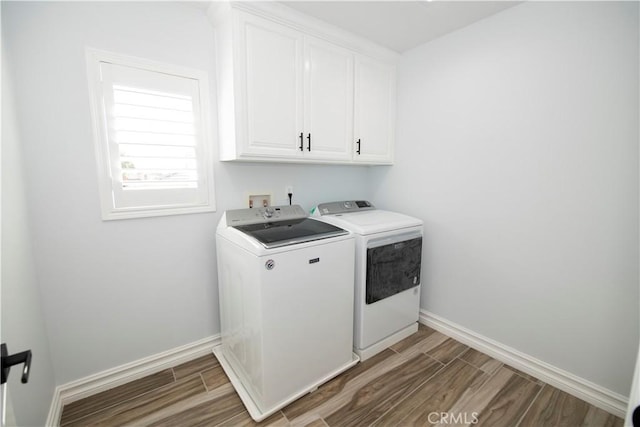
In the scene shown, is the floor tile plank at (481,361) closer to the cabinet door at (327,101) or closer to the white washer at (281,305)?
the white washer at (281,305)

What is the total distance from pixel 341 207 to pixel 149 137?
4.61 ft

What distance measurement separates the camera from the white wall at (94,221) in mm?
1368

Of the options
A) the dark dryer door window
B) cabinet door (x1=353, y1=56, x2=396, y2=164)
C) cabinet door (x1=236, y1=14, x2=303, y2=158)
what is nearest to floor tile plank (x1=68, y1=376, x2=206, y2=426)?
the dark dryer door window

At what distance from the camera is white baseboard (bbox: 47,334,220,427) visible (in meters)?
1.51

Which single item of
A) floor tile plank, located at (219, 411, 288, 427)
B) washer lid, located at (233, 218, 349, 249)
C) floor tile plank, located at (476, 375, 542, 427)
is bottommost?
floor tile plank, located at (219, 411, 288, 427)

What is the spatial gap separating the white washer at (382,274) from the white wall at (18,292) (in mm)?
1600

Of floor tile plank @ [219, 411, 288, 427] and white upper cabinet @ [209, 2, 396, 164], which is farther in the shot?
white upper cabinet @ [209, 2, 396, 164]

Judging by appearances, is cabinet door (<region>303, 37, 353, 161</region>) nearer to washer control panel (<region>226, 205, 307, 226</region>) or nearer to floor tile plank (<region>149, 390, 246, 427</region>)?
washer control panel (<region>226, 205, 307, 226</region>)

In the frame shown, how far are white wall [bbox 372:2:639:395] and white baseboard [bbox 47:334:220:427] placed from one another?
1.88 m

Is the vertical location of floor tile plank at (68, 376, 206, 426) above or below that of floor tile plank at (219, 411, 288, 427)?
above

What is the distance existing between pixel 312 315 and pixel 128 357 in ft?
3.88

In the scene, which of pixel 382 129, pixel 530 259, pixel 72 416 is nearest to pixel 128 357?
pixel 72 416

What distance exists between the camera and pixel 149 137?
1.63m
